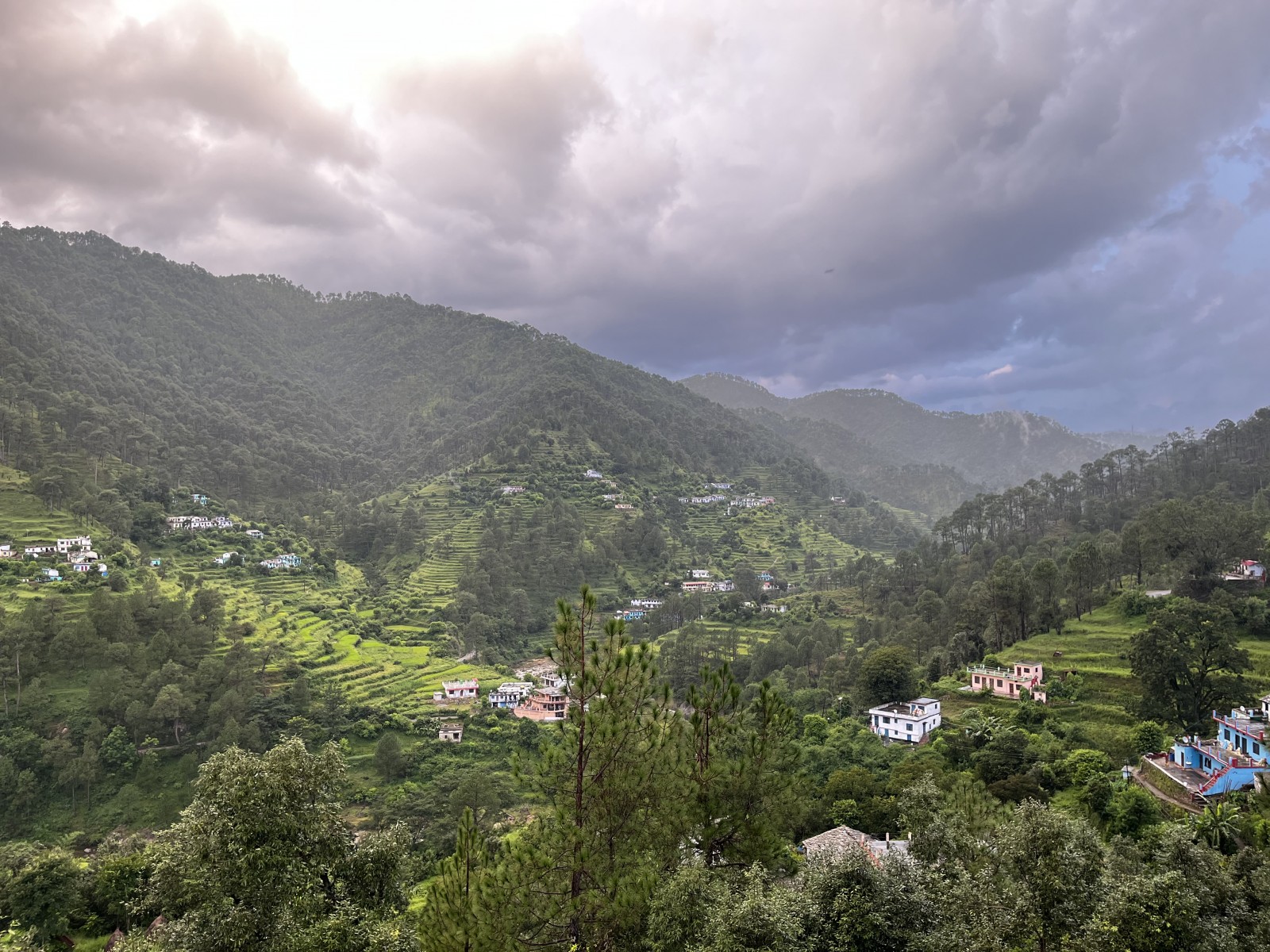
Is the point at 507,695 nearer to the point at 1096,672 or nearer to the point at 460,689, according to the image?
the point at 460,689

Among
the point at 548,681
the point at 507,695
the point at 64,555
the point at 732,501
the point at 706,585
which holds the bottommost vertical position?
the point at 507,695

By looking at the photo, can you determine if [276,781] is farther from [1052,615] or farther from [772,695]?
[1052,615]

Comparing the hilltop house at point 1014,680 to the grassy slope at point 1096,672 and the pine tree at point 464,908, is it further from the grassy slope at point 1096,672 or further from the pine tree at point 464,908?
the pine tree at point 464,908

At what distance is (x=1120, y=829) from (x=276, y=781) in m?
19.0

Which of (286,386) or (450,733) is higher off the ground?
(286,386)

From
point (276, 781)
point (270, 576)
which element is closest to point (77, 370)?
point (270, 576)

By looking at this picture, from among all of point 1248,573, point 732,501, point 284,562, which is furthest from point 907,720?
point 732,501

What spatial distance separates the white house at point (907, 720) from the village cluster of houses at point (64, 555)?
49.1m

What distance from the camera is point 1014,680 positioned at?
3078 centimetres

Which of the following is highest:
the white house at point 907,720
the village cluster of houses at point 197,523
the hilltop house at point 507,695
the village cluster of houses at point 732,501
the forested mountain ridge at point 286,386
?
the forested mountain ridge at point 286,386

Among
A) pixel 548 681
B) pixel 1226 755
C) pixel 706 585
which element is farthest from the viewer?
pixel 706 585

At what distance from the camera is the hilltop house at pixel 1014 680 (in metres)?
29.3

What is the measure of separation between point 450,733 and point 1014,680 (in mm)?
29649

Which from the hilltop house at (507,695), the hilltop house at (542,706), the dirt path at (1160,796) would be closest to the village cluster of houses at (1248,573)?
the dirt path at (1160,796)
